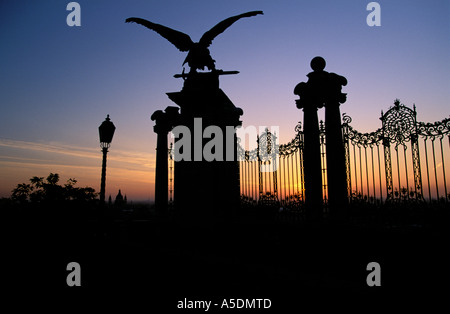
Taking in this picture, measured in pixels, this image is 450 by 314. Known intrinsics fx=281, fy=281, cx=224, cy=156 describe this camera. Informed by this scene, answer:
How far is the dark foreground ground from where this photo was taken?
443cm

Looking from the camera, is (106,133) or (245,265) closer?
(245,265)

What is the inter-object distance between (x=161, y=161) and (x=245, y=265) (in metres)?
9.15

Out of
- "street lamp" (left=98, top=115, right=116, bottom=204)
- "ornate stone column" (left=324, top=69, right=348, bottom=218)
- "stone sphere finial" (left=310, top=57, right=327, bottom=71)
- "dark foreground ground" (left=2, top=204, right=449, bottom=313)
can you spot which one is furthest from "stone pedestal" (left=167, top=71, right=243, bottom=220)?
"stone sphere finial" (left=310, top=57, right=327, bottom=71)

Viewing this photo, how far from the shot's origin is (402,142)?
8.12m

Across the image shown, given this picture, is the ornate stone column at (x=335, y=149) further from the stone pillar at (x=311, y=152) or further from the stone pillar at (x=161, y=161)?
the stone pillar at (x=161, y=161)

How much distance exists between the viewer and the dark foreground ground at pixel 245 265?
14.5 feet

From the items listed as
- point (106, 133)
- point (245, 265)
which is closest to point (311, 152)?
point (245, 265)

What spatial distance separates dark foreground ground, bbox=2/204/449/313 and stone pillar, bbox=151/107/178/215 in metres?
5.27

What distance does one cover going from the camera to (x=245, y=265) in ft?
17.4

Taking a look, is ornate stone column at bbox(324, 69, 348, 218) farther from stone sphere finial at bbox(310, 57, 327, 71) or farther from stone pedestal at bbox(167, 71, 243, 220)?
stone pedestal at bbox(167, 71, 243, 220)

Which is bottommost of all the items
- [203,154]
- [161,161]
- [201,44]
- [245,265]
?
[245,265]

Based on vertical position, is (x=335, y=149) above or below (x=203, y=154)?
above

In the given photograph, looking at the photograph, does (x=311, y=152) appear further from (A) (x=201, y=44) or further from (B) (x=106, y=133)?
(B) (x=106, y=133)
